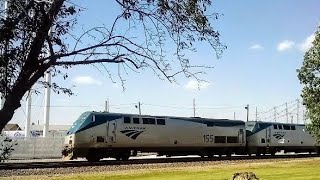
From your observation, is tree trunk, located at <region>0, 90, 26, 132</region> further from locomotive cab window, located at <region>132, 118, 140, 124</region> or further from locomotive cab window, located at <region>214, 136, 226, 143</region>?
locomotive cab window, located at <region>214, 136, 226, 143</region>

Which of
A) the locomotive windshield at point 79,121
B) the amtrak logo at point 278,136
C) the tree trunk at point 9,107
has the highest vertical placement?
the locomotive windshield at point 79,121

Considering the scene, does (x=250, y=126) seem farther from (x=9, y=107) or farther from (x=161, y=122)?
(x=9, y=107)

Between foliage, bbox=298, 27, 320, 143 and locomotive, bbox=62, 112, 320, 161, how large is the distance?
375 inches

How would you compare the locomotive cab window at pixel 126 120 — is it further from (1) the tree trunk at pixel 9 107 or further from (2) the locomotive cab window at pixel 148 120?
(1) the tree trunk at pixel 9 107

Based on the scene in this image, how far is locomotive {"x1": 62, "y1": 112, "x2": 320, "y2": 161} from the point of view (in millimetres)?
36219

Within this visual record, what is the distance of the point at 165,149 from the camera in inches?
1641

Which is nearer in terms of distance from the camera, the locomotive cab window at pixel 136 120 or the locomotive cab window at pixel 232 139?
the locomotive cab window at pixel 136 120

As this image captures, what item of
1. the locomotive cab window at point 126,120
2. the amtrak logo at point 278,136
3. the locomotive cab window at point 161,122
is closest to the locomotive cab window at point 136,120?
the locomotive cab window at point 126,120

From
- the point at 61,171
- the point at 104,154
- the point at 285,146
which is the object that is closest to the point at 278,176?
the point at 61,171

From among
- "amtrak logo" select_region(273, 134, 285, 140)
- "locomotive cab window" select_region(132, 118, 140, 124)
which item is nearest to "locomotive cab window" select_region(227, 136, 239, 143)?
"amtrak logo" select_region(273, 134, 285, 140)

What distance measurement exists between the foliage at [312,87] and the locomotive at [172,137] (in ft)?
31.3

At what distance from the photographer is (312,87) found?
35.2 m

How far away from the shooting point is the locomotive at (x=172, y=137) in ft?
119

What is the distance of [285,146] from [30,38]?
49.6m
